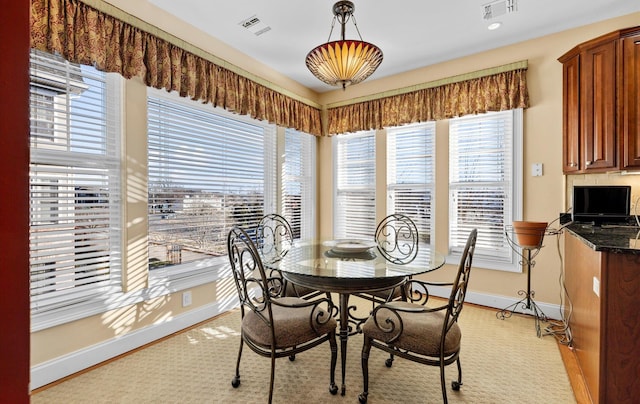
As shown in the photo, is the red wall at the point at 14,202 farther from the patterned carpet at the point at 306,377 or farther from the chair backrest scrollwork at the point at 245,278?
the patterned carpet at the point at 306,377

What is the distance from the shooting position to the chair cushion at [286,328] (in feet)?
5.54

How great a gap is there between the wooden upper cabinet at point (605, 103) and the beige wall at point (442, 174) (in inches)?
11.6

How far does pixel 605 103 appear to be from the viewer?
7.71ft

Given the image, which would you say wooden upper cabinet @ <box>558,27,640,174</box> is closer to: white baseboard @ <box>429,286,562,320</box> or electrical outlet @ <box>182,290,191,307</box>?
white baseboard @ <box>429,286,562,320</box>

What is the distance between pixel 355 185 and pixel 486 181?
1630 mm

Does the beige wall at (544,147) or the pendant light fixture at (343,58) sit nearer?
the pendant light fixture at (343,58)

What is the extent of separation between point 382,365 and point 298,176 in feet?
8.76

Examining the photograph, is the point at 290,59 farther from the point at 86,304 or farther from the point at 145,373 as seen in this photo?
the point at 145,373

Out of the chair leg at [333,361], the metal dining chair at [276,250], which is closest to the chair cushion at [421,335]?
the chair leg at [333,361]

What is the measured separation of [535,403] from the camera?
69.9 inches

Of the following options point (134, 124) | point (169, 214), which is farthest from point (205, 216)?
point (134, 124)

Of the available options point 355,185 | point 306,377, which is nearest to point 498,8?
point 355,185


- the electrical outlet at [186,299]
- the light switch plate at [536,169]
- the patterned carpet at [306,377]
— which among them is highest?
the light switch plate at [536,169]

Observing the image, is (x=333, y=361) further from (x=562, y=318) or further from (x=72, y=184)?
(x=562, y=318)
